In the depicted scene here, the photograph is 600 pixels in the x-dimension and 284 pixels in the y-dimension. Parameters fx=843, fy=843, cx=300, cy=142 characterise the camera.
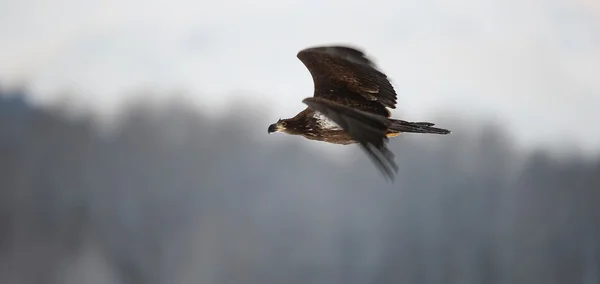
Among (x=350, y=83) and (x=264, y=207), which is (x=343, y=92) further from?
(x=264, y=207)

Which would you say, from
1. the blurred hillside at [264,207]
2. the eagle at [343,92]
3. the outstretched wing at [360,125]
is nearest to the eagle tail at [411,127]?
the eagle at [343,92]

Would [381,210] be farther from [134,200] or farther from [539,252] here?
[134,200]

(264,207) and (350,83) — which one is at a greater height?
(350,83)

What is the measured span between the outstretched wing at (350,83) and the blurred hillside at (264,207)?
30164 mm

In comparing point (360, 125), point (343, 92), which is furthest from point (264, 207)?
point (360, 125)

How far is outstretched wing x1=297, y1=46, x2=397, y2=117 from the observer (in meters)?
8.14

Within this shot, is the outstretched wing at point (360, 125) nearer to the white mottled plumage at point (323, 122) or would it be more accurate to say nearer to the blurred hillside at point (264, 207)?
the white mottled plumage at point (323, 122)

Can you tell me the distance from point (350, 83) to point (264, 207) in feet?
124

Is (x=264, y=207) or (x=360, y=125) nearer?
(x=360, y=125)

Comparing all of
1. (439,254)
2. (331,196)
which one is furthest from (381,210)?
(439,254)

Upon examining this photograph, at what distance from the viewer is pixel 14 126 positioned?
44.6m

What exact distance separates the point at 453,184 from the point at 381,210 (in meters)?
4.41

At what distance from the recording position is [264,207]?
150 ft

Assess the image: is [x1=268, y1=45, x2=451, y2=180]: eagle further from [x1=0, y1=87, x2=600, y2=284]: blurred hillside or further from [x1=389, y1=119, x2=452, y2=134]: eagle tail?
[x1=0, y1=87, x2=600, y2=284]: blurred hillside
